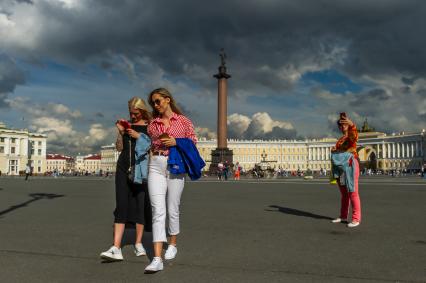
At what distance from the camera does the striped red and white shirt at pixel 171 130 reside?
190 inches

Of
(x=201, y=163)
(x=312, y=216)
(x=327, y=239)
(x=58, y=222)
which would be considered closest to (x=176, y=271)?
(x=201, y=163)

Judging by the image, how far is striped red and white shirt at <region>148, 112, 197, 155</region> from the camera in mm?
4820

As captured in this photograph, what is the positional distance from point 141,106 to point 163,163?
90 cm

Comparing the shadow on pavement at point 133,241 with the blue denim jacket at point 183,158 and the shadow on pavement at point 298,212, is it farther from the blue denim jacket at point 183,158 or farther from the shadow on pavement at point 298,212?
the shadow on pavement at point 298,212

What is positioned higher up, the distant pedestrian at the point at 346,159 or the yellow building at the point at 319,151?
the yellow building at the point at 319,151

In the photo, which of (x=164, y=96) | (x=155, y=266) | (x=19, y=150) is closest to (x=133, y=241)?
(x=155, y=266)

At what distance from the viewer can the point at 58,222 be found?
27.1 feet

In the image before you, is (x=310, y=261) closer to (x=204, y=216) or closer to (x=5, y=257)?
(x=5, y=257)

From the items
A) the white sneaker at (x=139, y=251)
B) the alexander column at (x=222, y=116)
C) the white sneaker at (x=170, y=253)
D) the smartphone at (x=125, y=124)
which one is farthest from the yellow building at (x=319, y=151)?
the smartphone at (x=125, y=124)

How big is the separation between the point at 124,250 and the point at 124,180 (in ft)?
3.09

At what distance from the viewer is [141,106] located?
534 centimetres

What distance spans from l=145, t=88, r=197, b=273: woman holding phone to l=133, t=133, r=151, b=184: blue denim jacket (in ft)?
0.55

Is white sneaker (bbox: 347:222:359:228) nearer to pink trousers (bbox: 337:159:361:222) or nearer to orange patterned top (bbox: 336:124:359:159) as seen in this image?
pink trousers (bbox: 337:159:361:222)

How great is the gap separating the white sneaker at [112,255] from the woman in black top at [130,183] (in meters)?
0.10
